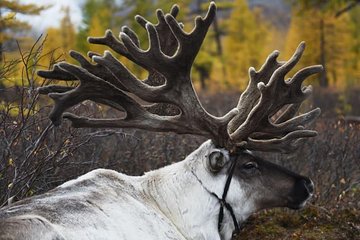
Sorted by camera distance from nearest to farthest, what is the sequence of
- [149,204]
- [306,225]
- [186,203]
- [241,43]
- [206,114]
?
1. [149,204]
2. [186,203]
3. [206,114]
4. [306,225]
5. [241,43]

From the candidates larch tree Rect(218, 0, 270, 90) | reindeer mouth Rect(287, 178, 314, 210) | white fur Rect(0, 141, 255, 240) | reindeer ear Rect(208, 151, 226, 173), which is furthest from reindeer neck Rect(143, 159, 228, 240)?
larch tree Rect(218, 0, 270, 90)

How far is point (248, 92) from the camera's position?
484 centimetres

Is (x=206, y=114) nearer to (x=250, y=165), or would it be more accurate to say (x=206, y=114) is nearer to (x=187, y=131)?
(x=187, y=131)

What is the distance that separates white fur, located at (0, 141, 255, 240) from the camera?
367 cm

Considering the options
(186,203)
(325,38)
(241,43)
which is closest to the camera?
(186,203)

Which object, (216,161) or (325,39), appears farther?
(325,39)

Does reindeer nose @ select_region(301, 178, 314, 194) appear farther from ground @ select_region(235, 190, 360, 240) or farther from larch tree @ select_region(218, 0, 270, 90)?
larch tree @ select_region(218, 0, 270, 90)

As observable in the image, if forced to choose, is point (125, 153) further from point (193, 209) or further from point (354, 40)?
point (354, 40)

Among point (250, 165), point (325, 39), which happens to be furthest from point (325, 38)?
point (250, 165)

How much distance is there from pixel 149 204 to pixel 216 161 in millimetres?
509

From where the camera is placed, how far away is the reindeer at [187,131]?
4.12m

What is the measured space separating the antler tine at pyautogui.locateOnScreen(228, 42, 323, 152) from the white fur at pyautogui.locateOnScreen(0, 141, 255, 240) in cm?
29

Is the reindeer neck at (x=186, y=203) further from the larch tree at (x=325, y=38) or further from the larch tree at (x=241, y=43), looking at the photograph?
the larch tree at (x=241, y=43)

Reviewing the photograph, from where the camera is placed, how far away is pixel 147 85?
4375mm
